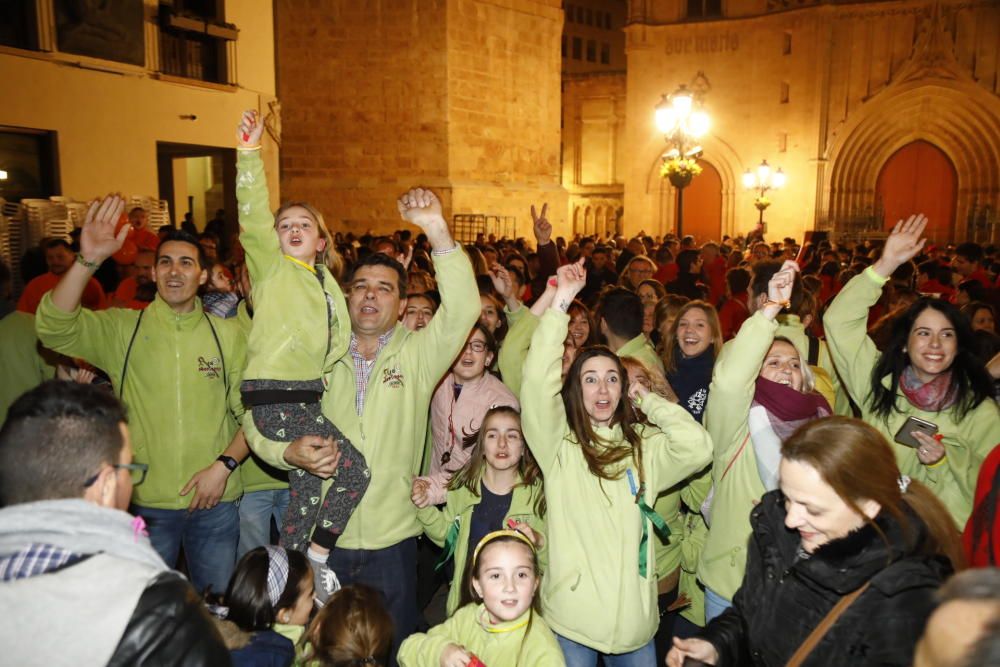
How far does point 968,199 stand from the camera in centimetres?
2592

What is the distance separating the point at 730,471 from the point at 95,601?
8.71ft

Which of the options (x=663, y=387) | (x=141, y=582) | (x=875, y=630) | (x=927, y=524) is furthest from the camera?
(x=663, y=387)

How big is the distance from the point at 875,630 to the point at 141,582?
179cm

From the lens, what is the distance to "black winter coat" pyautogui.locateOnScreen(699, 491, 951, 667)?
207 cm

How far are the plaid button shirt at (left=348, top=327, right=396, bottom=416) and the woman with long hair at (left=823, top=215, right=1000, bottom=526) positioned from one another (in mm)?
2291

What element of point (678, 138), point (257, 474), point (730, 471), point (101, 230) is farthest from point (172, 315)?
point (678, 138)

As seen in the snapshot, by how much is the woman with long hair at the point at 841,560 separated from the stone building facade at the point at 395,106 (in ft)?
54.8

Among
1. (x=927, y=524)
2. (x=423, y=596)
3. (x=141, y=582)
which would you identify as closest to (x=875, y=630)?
(x=927, y=524)

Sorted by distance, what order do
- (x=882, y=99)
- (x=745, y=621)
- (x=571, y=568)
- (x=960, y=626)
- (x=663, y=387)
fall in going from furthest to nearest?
(x=882, y=99)
(x=663, y=387)
(x=571, y=568)
(x=745, y=621)
(x=960, y=626)

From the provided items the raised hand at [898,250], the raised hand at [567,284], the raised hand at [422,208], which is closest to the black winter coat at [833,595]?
the raised hand at [567,284]

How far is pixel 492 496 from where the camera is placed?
3768mm

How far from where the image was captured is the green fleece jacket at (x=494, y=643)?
9.77ft

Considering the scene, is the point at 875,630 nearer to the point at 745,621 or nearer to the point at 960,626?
the point at 745,621

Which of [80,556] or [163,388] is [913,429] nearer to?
[80,556]
